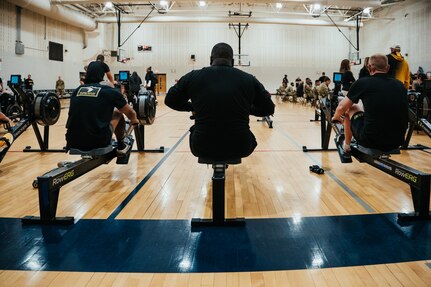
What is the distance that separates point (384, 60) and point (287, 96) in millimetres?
16041

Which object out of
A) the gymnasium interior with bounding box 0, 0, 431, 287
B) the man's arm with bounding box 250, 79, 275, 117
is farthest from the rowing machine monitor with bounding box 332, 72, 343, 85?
the man's arm with bounding box 250, 79, 275, 117

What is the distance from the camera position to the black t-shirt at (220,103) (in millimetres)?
2385

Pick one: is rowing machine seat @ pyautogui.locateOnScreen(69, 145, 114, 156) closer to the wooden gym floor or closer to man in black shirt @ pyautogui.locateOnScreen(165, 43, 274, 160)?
the wooden gym floor

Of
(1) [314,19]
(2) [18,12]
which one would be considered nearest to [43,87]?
(2) [18,12]

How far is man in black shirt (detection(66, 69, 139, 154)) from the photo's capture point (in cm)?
298

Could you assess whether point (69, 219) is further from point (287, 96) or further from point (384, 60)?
point (287, 96)

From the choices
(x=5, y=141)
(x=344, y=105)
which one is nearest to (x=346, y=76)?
(x=344, y=105)

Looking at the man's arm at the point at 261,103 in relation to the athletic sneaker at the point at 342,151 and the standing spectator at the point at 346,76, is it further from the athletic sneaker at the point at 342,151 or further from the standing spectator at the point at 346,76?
the standing spectator at the point at 346,76

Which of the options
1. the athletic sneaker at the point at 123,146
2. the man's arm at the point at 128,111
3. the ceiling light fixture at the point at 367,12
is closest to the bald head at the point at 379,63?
the man's arm at the point at 128,111

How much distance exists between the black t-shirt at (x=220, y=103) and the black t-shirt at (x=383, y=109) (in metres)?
1.11

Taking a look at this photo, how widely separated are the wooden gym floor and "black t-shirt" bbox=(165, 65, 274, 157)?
0.63 metres

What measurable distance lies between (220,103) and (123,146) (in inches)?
67.7

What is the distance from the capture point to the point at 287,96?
1881cm

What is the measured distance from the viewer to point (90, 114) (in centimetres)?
299
